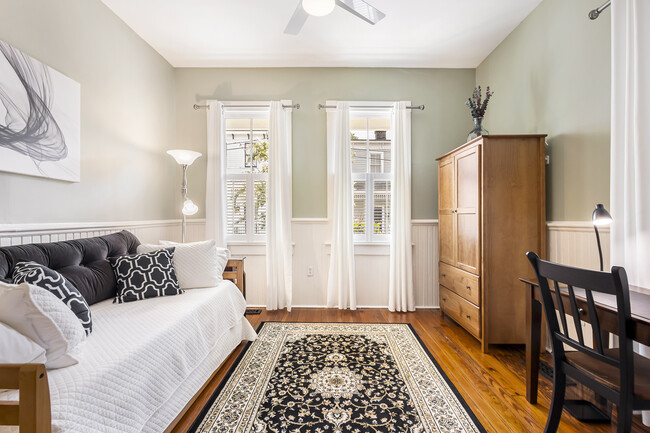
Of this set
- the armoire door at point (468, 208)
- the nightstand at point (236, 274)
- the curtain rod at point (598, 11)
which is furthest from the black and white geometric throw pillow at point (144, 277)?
the curtain rod at point (598, 11)

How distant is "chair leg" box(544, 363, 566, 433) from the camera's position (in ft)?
4.47

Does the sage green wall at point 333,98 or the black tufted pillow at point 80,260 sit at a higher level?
the sage green wall at point 333,98

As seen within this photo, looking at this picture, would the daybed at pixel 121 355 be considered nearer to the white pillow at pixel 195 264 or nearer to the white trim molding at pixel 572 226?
the white pillow at pixel 195 264

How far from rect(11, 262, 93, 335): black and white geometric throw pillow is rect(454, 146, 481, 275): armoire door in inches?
101

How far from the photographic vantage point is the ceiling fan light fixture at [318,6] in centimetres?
185

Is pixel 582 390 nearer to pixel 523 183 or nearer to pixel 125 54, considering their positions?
pixel 523 183

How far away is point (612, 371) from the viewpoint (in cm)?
121

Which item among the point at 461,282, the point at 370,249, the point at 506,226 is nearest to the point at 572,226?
the point at 506,226

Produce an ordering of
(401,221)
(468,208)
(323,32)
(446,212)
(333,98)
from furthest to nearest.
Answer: (333,98)
(401,221)
(446,212)
(323,32)
(468,208)

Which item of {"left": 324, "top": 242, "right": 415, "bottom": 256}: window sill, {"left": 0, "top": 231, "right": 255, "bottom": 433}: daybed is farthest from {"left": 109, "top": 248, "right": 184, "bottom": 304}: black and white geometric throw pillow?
{"left": 324, "top": 242, "right": 415, "bottom": 256}: window sill

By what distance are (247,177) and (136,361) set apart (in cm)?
259

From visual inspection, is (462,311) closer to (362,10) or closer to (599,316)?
(599,316)

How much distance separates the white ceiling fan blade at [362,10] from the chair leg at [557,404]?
233 centimetres

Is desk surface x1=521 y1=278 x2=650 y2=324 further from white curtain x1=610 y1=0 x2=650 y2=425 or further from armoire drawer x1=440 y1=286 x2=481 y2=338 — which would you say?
armoire drawer x1=440 y1=286 x2=481 y2=338
